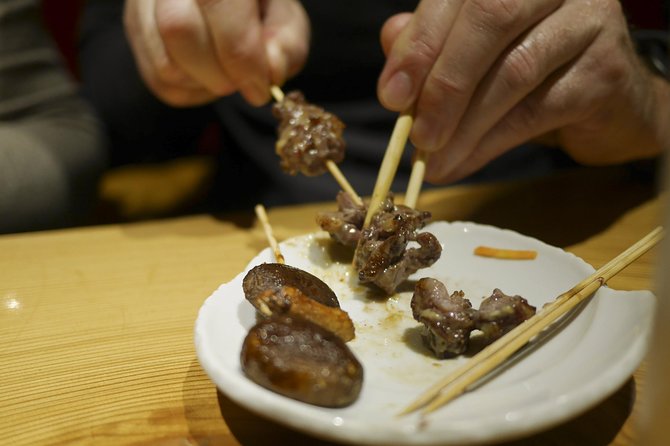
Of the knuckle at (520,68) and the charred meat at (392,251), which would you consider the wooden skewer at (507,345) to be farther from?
the knuckle at (520,68)

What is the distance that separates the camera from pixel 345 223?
205 centimetres

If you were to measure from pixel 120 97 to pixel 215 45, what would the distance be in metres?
1.88

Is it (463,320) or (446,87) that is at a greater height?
(446,87)

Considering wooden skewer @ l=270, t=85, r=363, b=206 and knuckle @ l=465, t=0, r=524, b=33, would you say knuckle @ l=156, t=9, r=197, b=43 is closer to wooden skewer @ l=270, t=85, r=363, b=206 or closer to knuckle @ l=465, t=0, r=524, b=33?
wooden skewer @ l=270, t=85, r=363, b=206

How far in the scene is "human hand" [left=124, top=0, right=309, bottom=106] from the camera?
2.48 m

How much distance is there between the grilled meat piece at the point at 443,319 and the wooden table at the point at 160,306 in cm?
29

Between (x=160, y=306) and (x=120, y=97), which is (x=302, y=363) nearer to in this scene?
(x=160, y=306)

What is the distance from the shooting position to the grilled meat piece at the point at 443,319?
154 cm

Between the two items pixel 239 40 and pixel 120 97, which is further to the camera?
pixel 120 97

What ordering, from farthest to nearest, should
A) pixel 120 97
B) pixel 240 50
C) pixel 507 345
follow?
1. pixel 120 97
2. pixel 240 50
3. pixel 507 345

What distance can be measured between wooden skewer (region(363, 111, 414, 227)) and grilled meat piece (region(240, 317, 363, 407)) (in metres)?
0.69

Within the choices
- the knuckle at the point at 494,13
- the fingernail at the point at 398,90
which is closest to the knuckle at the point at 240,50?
the fingernail at the point at 398,90

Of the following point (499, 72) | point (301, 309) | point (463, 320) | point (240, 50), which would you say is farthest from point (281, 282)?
point (240, 50)

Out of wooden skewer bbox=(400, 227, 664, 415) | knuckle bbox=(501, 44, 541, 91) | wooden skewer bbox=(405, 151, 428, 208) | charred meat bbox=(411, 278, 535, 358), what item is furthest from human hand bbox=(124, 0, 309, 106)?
wooden skewer bbox=(400, 227, 664, 415)
